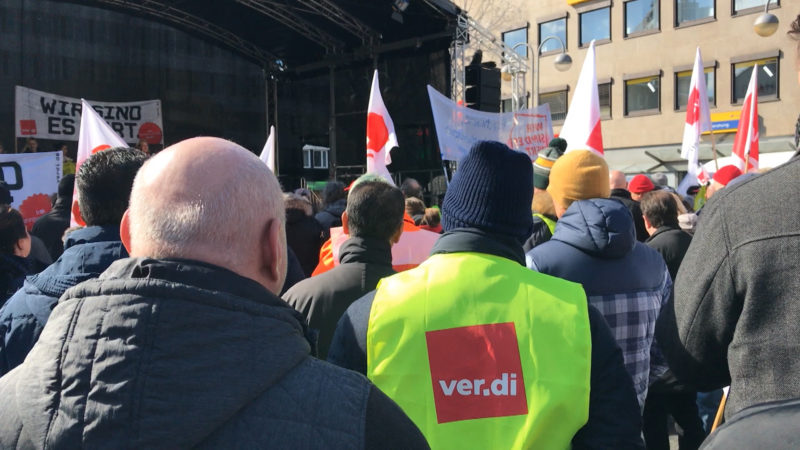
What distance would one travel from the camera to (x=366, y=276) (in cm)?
273

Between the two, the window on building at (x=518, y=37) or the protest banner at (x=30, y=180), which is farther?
the window on building at (x=518, y=37)

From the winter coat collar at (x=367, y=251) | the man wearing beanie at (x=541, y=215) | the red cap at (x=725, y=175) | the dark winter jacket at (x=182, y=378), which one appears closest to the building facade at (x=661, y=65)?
the red cap at (x=725, y=175)

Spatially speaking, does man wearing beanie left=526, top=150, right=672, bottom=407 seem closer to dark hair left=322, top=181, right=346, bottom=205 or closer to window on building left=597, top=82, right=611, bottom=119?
dark hair left=322, top=181, right=346, bottom=205

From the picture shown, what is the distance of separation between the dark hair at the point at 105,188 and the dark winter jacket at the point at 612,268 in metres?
1.45

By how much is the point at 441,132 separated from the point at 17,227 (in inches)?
248

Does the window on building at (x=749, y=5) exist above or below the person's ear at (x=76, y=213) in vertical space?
above

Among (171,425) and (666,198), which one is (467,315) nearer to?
(171,425)

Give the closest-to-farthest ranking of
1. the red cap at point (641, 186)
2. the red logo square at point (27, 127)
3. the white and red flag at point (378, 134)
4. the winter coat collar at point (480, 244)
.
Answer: the winter coat collar at point (480, 244)
the red cap at point (641, 186)
the white and red flag at point (378, 134)
the red logo square at point (27, 127)

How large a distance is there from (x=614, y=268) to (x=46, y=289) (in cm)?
192

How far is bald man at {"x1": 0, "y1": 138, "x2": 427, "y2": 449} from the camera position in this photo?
0.95m

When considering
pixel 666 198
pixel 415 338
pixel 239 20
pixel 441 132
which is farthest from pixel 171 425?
pixel 239 20

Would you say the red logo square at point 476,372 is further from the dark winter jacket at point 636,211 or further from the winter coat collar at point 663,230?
the dark winter jacket at point 636,211

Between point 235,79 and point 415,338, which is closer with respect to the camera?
point 415,338

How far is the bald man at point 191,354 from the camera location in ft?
3.12
